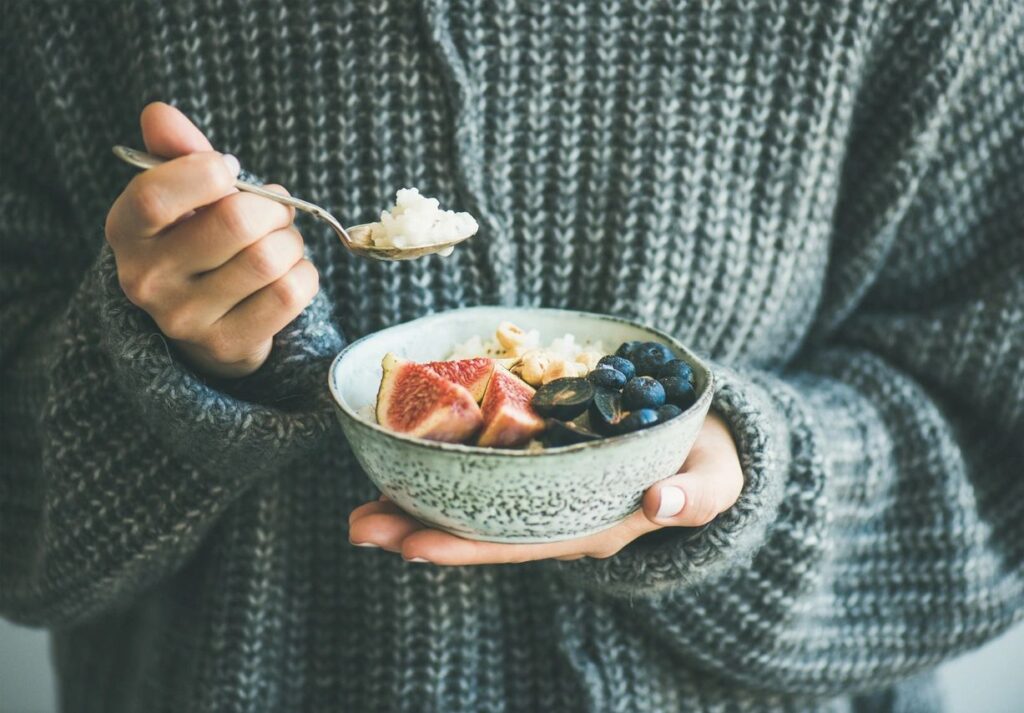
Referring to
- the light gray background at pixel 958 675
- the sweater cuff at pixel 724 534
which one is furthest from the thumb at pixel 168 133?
the light gray background at pixel 958 675

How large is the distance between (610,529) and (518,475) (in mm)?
143

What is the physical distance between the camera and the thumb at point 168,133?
54 centimetres

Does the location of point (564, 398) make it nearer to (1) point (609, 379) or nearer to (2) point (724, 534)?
(1) point (609, 379)

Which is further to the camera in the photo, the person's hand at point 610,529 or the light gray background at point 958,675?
the light gray background at point 958,675

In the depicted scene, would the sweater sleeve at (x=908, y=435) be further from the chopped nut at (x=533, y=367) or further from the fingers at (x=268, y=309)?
the fingers at (x=268, y=309)

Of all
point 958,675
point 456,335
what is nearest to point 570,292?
point 456,335

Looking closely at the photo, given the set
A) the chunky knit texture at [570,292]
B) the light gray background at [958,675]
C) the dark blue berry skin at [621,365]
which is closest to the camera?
the dark blue berry skin at [621,365]

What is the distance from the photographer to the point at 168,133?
1.79 ft

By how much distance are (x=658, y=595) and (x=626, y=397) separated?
24cm

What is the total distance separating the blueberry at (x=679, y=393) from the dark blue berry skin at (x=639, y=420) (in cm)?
4

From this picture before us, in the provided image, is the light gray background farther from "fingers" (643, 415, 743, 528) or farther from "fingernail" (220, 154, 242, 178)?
"fingernail" (220, 154, 242, 178)

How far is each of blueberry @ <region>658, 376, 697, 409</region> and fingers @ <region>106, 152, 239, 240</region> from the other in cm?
34

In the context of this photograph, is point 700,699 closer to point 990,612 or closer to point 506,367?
point 990,612

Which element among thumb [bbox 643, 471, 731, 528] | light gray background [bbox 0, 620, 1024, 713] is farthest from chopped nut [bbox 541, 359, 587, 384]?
light gray background [bbox 0, 620, 1024, 713]
